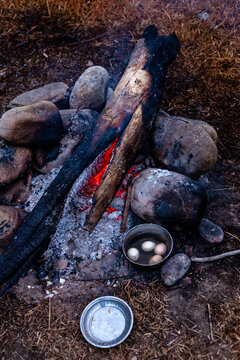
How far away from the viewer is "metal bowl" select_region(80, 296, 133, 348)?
8.51ft

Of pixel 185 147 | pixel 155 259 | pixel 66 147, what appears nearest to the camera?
pixel 155 259

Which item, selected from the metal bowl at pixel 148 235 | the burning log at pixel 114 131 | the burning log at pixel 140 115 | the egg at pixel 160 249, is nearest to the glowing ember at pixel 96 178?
the burning log at pixel 114 131

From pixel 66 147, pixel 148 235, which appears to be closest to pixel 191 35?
pixel 66 147

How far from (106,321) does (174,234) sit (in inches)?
49.8

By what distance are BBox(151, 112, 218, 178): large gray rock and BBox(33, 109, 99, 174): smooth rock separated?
0.97 metres

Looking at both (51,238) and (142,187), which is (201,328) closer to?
(142,187)

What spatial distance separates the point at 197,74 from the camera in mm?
5434

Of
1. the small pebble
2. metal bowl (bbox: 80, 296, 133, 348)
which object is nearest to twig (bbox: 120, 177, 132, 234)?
metal bowl (bbox: 80, 296, 133, 348)

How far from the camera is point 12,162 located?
3760 mm

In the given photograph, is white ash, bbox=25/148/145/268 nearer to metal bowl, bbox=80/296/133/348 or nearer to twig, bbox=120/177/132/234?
twig, bbox=120/177/132/234

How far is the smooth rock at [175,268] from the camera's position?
2992 mm

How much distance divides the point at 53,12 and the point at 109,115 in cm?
405

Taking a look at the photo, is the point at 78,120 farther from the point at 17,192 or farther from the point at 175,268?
the point at 175,268

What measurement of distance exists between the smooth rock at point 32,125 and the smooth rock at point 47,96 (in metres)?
0.76
